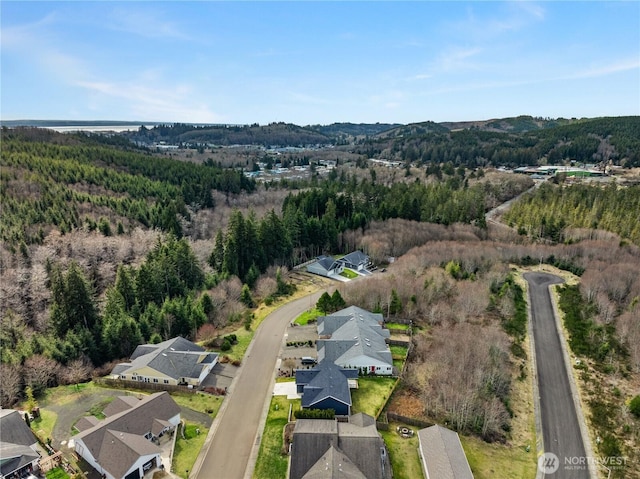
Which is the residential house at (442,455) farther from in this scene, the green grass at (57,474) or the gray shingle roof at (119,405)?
the green grass at (57,474)

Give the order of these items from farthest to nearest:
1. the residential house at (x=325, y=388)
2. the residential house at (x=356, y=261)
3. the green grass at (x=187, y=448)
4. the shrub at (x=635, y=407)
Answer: the residential house at (x=356, y=261) → the shrub at (x=635, y=407) → the residential house at (x=325, y=388) → the green grass at (x=187, y=448)

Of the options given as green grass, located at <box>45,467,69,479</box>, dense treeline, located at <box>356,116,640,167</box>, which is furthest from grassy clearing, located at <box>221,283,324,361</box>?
dense treeline, located at <box>356,116,640,167</box>

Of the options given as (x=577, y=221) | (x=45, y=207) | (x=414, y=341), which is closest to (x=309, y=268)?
(x=414, y=341)

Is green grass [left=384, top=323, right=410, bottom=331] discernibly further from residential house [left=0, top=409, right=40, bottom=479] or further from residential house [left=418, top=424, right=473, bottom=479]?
residential house [left=0, top=409, right=40, bottom=479]

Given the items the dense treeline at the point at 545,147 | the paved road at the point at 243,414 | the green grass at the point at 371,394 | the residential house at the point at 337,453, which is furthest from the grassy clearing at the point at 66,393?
the dense treeline at the point at 545,147

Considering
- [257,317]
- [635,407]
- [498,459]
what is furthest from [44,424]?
[635,407]

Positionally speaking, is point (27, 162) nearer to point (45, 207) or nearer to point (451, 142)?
point (45, 207)
